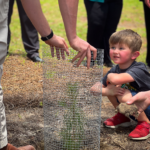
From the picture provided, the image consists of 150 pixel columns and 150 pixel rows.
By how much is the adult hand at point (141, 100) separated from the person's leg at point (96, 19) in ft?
6.68

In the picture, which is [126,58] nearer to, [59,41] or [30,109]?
[59,41]

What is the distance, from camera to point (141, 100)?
228 centimetres

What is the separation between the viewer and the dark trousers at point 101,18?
3956 mm

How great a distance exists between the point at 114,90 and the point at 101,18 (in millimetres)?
1935

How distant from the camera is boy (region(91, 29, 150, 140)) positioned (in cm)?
229

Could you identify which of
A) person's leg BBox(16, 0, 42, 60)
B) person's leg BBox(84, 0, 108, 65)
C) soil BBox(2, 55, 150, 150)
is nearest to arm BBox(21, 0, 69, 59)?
soil BBox(2, 55, 150, 150)

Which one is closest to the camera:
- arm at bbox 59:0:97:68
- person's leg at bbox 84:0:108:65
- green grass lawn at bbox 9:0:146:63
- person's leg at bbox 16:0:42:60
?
arm at bbox 59:0:97:68

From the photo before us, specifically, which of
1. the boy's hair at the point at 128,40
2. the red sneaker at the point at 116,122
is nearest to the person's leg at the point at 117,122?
the red sneaker at the point at 116,122

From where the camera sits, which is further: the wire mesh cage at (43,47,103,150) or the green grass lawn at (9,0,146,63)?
the green grass lawn at (9,0,146,63)

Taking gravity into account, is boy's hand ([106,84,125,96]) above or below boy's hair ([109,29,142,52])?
below

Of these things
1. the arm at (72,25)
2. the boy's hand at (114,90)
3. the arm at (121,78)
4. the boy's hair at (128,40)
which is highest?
the arm at (72,25)

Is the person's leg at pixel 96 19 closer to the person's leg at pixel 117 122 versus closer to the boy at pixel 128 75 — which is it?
the boy at pixel 128 75

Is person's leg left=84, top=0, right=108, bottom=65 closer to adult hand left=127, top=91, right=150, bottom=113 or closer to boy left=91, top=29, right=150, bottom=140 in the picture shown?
boy left=91, top=29, right=150, bottom=140

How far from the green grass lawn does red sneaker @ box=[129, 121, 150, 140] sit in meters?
2.80
